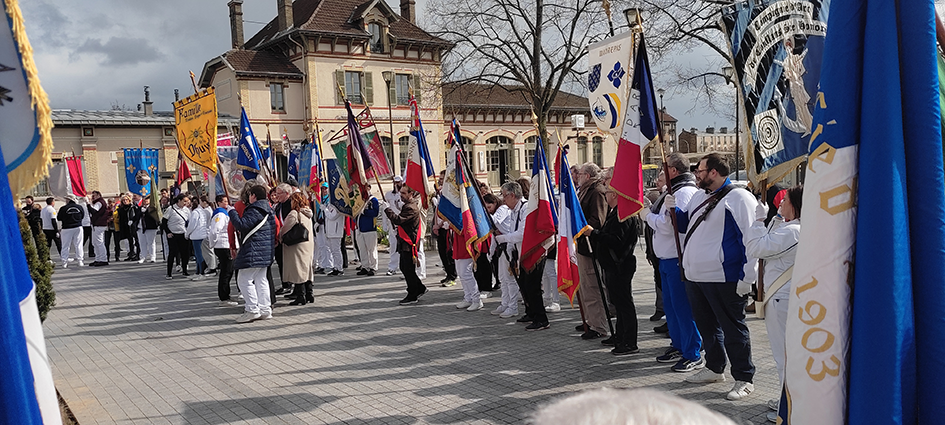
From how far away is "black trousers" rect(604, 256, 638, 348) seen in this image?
6957 millimetres

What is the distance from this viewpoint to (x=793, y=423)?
2268 millimetres

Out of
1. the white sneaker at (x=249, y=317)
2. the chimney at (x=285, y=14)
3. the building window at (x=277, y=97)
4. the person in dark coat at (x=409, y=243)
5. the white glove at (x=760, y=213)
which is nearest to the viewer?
the white glove at (x=760, y=213)

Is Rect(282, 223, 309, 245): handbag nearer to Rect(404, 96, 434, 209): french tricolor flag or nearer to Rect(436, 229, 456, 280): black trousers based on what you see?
Rect(404, 96, 434, 209): french tricolor flag

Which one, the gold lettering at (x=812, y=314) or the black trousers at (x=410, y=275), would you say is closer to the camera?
the gold lettering at (x=812, y=314)

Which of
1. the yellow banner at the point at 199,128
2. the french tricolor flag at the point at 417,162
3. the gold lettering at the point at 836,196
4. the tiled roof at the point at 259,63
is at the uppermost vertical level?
the tiled roof at the point at 259,63

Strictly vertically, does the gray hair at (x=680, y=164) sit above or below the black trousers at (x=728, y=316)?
above

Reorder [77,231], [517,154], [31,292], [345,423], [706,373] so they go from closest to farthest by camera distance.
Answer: [31,292] → [345,423] → [706,373] → [77,231] → [517,154]

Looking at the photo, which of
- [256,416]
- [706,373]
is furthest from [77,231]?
[706,373]

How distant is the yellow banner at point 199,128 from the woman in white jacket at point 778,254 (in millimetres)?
8287

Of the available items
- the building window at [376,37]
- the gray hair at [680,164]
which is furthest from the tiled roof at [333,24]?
the gray hair at [680,164]

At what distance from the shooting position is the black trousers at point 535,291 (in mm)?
8383

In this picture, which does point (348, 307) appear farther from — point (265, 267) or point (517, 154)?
point (517, 154)

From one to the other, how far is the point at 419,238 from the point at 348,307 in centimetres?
162

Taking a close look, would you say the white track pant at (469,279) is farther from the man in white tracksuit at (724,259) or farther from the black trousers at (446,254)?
the man in white tracksuit at (724,259)
